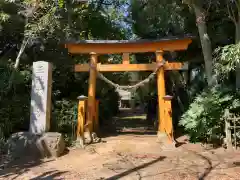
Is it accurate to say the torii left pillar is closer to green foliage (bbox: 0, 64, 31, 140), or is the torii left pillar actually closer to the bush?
green foliage (bbox: 0, 64, 31, 140)

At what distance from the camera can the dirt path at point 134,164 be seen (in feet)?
20.6

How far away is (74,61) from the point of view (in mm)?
12344

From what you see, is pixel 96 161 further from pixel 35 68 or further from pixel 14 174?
pixel 35 68

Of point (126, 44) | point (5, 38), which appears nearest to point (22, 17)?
point (5, 38)

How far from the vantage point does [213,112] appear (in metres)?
8.72

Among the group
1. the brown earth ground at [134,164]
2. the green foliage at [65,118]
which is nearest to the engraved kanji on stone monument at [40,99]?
the brown earth ground at [134,164]

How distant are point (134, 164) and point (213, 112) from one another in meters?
3.05

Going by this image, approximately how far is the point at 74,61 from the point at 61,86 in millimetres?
1218

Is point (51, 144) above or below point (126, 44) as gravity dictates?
below

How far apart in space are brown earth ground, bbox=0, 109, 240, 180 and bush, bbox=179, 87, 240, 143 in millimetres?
512

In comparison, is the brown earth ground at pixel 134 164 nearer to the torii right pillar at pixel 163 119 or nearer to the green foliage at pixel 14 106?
the torii right pillar at pixel 163 119

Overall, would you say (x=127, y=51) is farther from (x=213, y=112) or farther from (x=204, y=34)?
(x=213, y=112)

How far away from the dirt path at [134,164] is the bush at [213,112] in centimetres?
52

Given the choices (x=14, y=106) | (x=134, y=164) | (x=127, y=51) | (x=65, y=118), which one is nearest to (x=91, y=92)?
(x=65, y=118)
